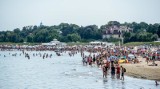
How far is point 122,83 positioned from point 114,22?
13127 centimetres

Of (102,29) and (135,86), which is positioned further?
(102,29)

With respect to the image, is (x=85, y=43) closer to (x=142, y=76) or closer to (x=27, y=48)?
(x=27, y=48)

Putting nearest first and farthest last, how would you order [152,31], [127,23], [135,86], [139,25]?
[135,86], [152,31], [139,25], [127,23]

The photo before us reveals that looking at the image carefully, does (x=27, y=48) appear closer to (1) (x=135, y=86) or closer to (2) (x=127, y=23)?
(2) (x=127, y=23)

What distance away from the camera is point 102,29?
139 meters

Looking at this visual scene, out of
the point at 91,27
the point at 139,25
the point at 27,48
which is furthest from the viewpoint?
the point at 139,25

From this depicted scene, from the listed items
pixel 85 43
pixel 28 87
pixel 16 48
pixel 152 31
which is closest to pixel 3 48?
pixel 16 48

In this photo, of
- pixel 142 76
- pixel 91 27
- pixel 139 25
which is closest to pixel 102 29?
pixel 91 27

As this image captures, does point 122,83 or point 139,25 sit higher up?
point 139,25

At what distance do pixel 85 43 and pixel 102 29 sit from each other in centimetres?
1864

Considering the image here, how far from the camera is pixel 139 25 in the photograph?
146 metres

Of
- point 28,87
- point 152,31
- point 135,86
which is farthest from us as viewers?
→ point 152,31

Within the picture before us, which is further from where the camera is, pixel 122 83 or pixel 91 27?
pixel 91 27

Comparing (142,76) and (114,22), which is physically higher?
(114,22)
